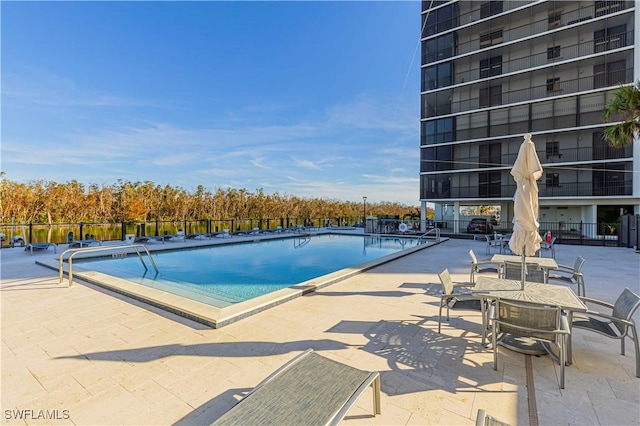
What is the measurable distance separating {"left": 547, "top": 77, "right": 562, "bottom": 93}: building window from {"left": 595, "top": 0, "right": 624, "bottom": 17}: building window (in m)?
4.05

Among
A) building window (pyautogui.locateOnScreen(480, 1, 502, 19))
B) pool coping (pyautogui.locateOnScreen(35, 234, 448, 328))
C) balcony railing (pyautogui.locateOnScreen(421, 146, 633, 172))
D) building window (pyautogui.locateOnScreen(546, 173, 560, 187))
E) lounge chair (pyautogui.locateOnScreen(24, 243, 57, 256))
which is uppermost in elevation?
building window (pyautogui.locateOnScreen(480, 1, 502, 19))

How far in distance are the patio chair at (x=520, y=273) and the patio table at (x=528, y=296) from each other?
868mm

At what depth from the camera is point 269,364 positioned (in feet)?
8.93

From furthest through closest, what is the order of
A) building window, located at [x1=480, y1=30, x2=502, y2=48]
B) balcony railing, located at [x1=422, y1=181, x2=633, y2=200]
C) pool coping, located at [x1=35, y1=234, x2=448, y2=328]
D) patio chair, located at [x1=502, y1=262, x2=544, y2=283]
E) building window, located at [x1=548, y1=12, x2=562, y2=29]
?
1. building window, located at [x1=480, y1=30, x2=502, y2=48]
2. building window, located at [x1=548, y1=12, x2=562, y2=29]
3. balcony railing, located at [x1=422, y1=181, x2=633, y2=200]
4. patio chair, located at [x1=502, y1=262, x2=544, y2=283]
5. pool coping, located at [x1=35, y1=234, x2=448, y2=328]

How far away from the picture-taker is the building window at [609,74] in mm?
16934

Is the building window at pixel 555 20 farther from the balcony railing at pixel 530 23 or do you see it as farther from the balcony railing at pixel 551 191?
the balcony railing at pixel 551 191

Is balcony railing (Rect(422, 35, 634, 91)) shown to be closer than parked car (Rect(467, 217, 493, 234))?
Yes

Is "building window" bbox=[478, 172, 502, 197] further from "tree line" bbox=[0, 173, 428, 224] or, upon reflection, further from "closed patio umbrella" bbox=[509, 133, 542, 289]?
"closed patio umbrella" bbox=[509, 133, 542, 289]

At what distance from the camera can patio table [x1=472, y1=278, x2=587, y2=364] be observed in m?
2.86

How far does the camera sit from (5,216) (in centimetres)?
1516

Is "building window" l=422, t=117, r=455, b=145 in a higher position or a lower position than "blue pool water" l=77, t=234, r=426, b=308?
higher

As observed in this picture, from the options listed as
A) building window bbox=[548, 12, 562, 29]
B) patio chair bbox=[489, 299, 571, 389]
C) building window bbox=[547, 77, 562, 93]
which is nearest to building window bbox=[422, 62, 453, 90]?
building window bbox=[547, 77, 562, 93]

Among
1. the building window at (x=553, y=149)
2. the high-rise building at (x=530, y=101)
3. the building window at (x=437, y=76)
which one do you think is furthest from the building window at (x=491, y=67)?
the building window at (x=553, y=149)

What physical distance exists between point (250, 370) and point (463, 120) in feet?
77.3
